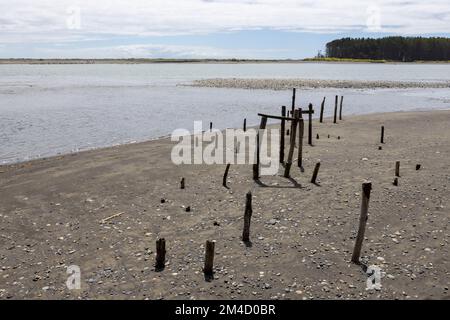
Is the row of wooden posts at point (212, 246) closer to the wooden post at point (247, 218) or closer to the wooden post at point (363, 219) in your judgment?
the wooden post at point (363, 219)

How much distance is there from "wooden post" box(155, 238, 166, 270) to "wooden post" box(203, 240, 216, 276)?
3.68ft

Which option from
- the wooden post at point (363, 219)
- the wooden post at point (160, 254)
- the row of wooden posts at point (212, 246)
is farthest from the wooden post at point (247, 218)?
the wooden post at point (363, 219)

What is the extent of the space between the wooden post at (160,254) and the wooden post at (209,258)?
3.68 feet

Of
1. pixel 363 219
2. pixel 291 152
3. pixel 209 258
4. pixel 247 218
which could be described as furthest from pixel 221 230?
pixel 291 152

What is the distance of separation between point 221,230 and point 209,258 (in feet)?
9.40

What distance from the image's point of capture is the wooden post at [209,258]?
34.4ft

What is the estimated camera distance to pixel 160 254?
11.0 m

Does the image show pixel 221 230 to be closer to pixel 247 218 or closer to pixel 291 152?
pixel 247 218

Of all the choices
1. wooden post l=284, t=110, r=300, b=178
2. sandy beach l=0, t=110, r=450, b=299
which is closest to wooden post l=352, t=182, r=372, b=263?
sandy beach l=0, t=110, r=450, b=299

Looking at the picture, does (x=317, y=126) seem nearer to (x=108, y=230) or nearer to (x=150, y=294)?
(x=108, y=230)

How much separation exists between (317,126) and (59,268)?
28074mm

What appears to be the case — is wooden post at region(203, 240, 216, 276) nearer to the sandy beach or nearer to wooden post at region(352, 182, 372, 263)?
the sandy beach

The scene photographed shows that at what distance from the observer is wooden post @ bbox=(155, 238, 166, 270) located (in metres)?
10.9
